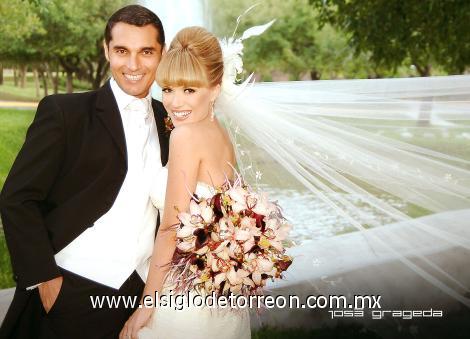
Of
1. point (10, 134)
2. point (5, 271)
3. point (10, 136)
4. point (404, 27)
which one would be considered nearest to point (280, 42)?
point (10, 134)

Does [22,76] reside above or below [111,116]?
below

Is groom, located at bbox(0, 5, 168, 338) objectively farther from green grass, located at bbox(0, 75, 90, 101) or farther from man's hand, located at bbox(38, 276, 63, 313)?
green grass, located at bbox(0, 75, 90, 101)

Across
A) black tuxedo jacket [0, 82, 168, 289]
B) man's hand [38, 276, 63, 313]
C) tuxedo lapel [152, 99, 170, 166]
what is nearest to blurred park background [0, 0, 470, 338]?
tuxedo lapel [152, 99, 170, 166]

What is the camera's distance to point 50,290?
9.15 ft

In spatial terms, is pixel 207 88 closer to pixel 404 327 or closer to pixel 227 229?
pixel 227 229

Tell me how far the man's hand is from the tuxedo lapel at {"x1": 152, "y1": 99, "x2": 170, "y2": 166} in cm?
70

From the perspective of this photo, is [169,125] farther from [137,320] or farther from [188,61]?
[137,320]

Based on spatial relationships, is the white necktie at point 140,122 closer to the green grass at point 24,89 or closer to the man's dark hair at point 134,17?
the man's dark hair at point 134,17

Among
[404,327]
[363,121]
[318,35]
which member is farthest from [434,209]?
[318,35]

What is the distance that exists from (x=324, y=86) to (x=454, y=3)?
9.00m

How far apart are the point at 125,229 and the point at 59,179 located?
0.36 m

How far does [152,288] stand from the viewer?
2.70 metres

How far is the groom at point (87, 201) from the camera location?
2.69m

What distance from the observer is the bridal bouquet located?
2.55 m
